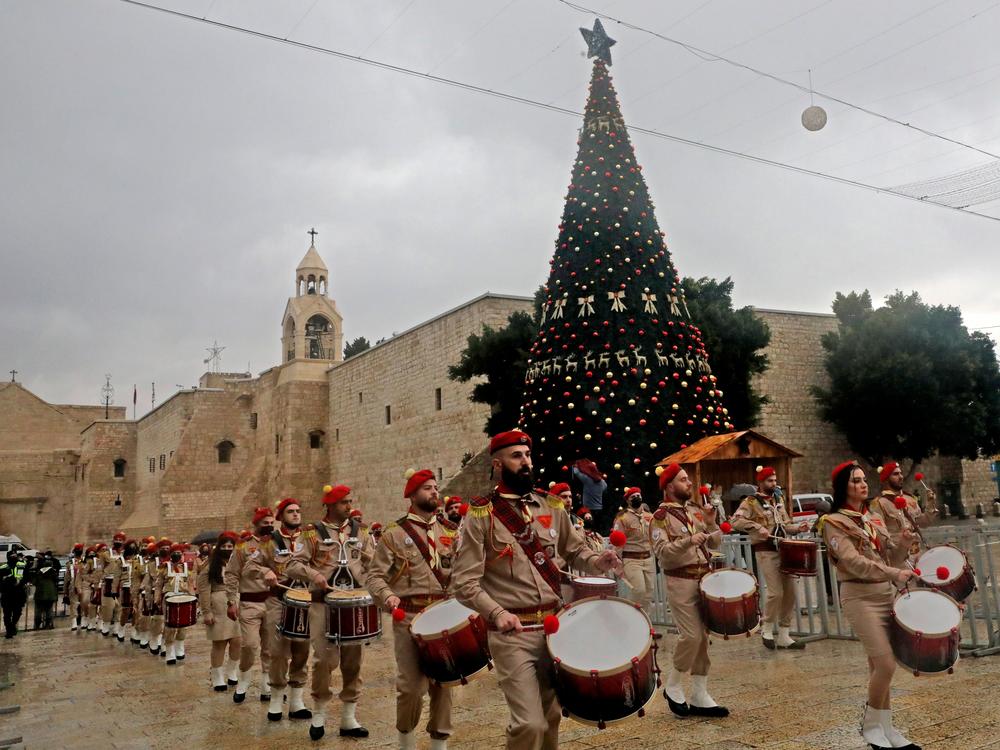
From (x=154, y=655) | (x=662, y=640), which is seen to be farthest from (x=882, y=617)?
(x=154, y=655)

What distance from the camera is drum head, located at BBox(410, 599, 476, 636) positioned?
14.7ft

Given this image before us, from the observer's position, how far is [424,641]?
14.6 ft

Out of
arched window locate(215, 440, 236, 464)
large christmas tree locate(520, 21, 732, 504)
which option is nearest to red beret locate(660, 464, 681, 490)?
large christmas tree locate(520, 21, 732, 504)

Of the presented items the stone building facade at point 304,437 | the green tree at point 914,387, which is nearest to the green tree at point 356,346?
the stone building facade at point 304,437

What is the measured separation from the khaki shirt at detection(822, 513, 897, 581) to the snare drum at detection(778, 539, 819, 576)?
7.19 ft

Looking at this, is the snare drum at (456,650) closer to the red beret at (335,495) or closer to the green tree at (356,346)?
the red beret at (335,495)

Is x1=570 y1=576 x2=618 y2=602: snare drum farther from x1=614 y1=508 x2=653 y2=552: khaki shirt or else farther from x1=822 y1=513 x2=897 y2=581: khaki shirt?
x1=614 y1=508 x2=653 y2=552: khaki shirt

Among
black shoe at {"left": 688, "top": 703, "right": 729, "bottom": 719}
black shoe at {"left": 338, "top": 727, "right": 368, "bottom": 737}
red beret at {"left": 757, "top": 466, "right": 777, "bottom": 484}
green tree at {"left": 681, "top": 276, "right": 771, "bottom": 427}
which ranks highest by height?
green tree at {"left": 681, "top": 276, "right": 771, "bottom": 427}

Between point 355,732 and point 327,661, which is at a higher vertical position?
point 327,661

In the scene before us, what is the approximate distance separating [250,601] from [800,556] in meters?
5.30

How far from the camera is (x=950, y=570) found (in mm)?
6410

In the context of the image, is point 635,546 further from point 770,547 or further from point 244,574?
point 244,574

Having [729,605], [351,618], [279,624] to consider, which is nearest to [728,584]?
[729,605]

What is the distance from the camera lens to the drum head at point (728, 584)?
599cm
